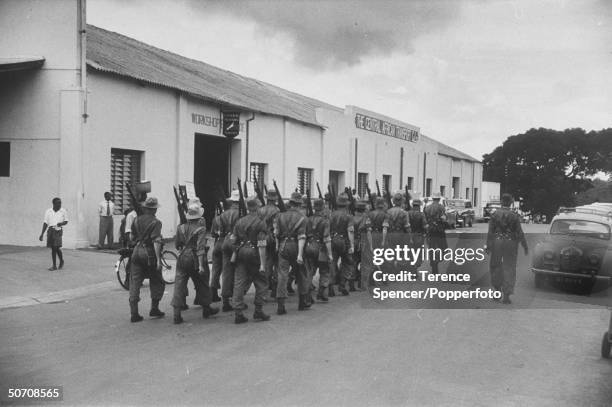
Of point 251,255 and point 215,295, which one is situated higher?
point 251,255

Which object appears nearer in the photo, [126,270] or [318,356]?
[318,356]

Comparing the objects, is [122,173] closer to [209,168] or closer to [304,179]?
[209,168]

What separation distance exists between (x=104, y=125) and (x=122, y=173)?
1639 millimetres

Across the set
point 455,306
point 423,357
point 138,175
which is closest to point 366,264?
point 455,306

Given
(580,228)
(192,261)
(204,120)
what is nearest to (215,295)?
(192,261)

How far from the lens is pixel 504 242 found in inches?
439

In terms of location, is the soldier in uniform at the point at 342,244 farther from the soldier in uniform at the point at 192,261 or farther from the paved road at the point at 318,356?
the soldier in uniform at the point at 192,261

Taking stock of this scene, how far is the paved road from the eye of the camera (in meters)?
5.78

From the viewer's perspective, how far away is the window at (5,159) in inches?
663

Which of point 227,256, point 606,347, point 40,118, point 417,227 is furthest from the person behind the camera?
point 40,118

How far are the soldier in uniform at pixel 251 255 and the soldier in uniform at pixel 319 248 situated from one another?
1.20 meters

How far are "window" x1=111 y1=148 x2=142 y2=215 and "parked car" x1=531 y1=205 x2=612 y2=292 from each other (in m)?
10.9

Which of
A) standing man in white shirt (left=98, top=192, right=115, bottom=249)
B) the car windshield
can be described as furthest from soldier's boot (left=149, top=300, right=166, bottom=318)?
the car windshield

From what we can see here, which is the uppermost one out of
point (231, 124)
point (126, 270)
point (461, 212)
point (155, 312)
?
point (231, 124)
